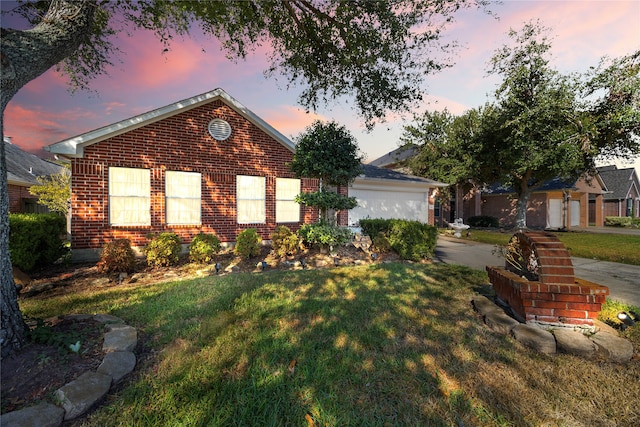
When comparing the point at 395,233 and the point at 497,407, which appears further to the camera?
the point at 395,233

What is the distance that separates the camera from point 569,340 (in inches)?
120

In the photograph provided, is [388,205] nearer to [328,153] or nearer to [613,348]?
[328,153]

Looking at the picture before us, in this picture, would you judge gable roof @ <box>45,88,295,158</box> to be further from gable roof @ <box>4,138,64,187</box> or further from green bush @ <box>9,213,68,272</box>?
gable roof @ <box>4,138,64,187</box>

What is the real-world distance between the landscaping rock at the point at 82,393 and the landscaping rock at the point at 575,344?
469 centimetres

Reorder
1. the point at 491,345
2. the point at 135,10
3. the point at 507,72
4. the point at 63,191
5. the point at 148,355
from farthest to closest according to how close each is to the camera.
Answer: the point at 507,72 < the point at 63,191 < the point at 135,10 < the point at 491,345 < the point at 148,355

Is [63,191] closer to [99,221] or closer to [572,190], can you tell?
[99,221]

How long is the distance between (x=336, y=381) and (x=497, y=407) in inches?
52.8

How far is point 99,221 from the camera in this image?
7.67 metres

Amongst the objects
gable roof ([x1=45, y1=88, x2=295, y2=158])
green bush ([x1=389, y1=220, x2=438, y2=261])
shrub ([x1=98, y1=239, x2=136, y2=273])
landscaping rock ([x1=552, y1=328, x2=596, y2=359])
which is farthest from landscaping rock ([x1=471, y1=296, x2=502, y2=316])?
gable roof ([x1=45, y1=88, x2=295, y2=158])

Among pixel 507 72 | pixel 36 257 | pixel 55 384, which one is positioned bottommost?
pixel 55 384

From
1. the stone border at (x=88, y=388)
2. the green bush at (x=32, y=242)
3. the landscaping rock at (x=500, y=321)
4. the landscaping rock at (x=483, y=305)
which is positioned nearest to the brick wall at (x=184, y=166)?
the green bush at (x=32, y=242)

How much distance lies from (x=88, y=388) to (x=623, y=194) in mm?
44519

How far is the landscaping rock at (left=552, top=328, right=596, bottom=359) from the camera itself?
295 cm

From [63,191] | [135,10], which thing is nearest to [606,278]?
[135,10]
